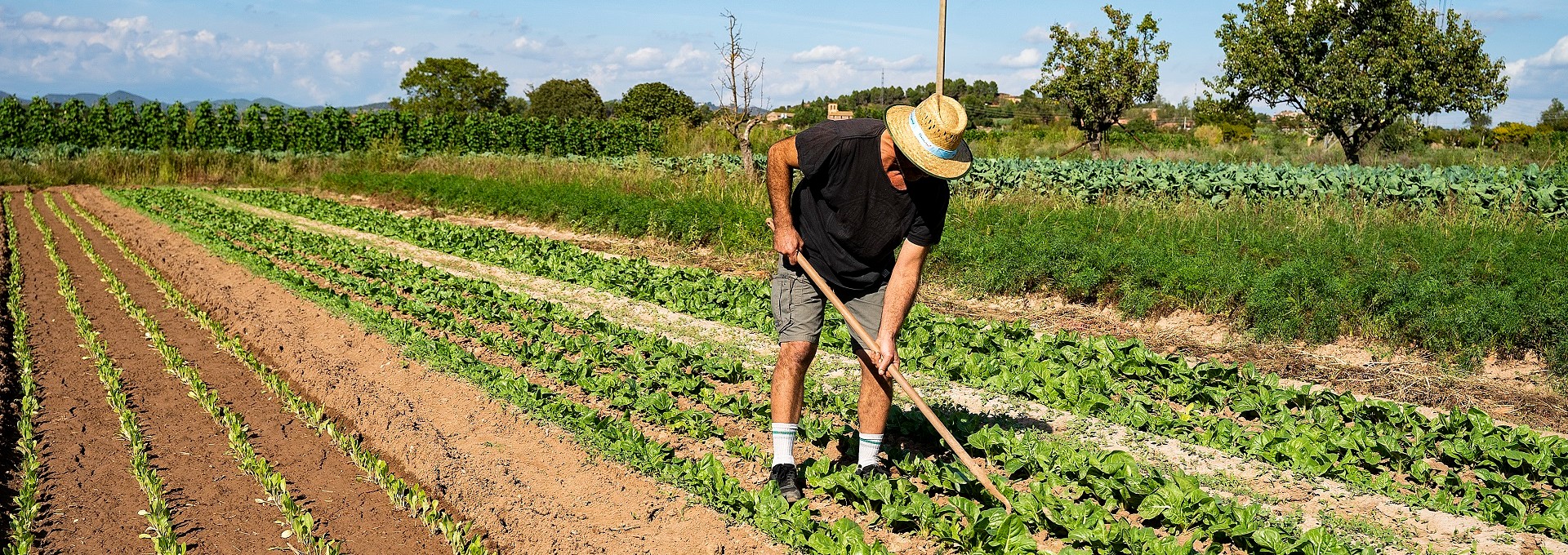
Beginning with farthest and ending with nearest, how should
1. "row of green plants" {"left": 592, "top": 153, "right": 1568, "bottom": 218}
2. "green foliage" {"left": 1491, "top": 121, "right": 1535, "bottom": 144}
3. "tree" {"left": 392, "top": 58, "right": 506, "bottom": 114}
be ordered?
"tree" {"left": 392, "top": 58, "right": 506, "bottom": 114}, "green foliage" {"left": 1491, "top": 121, "right": 1535, "bottom": 144}, "row of green plants" {"left": 592, "top": 153, "right": 1568, "bottom": 218}

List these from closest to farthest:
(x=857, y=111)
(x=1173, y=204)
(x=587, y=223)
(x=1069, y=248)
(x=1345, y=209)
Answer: (x=1069, y=248) → (x=1345, y=209) → (x=1173, y=204) → (x=587, y=223) → (x=857, y=111)

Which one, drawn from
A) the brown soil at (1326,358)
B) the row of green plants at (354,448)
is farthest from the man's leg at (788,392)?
the brown soil at (1326,358)

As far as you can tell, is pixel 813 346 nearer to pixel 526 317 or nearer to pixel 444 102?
pixel 526 317

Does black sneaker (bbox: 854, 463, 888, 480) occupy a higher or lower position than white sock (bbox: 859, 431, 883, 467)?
lower

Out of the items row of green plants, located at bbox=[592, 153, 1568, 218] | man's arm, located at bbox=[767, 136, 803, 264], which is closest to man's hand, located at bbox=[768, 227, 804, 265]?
man's arm, located at bbox=[767, 136, 803, 264]

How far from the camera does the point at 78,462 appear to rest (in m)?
5.11

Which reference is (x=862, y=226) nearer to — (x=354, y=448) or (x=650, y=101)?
(x=354, y=448)

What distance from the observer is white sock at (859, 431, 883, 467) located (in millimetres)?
4395

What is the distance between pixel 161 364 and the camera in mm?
7031

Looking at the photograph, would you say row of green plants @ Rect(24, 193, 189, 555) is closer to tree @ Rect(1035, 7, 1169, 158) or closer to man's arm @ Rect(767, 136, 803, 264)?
man's arm @ Rect(767, 136, 803, 264)

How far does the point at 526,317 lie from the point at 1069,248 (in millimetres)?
4729

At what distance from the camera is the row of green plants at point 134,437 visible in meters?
4.19

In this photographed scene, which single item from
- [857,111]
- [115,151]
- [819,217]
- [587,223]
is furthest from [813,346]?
[115,151]

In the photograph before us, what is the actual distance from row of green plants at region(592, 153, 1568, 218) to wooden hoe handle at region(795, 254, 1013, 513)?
347 inches
